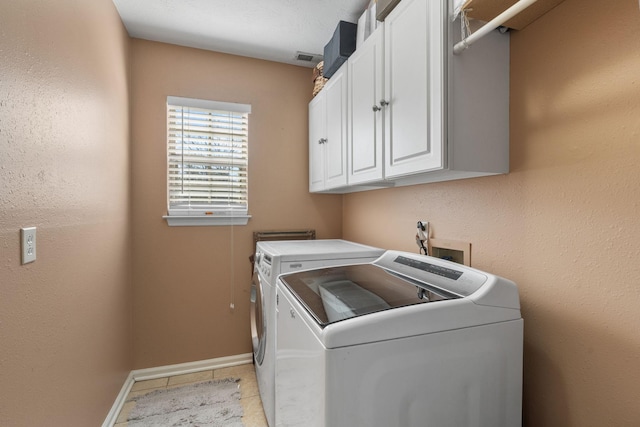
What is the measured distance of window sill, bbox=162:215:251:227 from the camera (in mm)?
2414

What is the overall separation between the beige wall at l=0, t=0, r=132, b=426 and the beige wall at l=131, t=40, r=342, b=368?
0.35 metres

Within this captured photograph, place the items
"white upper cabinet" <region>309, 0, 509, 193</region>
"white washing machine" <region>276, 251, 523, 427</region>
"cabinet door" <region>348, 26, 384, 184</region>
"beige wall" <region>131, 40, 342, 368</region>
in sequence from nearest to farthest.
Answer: "white washing machine" <region>276, 251, 523, 427</region> → "white upper cabinet" <region>309, 0, 509, 193</region> → "cabinet door" <region>348, 26, 384, 184</region> → "beige wall" <region>131, 40, 342, 368</region>

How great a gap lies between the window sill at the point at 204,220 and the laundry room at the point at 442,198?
33 cm

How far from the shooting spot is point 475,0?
1.04m

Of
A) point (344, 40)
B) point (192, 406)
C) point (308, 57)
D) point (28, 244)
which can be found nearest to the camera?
point (28, 244)

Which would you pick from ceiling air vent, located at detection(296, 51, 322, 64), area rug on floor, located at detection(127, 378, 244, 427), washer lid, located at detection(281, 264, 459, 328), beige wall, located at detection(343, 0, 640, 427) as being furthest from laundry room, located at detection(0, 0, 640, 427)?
washer lid, located at detection(281, 264, 459, 328)

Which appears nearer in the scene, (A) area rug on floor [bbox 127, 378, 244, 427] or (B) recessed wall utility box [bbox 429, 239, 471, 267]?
(B) recessed wall utility box [bbox 429, 239, 471, 267]

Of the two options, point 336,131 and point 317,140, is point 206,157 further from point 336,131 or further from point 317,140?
point 336,131

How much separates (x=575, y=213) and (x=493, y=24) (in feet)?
2.24

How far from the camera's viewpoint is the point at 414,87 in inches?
51.3

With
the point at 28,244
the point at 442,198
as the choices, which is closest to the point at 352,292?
the point at 442,198

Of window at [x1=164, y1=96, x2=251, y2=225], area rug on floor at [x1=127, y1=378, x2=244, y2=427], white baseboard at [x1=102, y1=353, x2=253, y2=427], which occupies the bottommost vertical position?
area rug on floor at [x1=127, y1=378, x2=244, y2=427]

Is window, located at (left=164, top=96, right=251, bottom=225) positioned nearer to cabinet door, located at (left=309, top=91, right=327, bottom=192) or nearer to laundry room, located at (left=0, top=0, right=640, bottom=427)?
laundry room, located at (left=0, top=0, right=640, bottom=427)

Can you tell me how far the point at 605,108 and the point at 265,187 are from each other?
218cm
